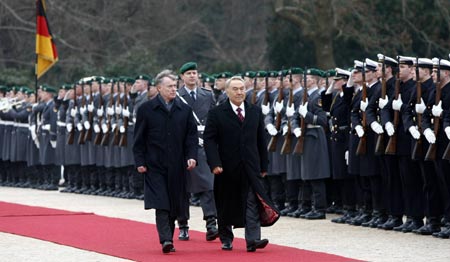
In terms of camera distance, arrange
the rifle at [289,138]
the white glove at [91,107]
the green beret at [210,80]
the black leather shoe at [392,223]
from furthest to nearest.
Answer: the white glove at [91,107]
the green beret at [210,80]
the rifle at [289,138]
the black leather shoe at [392,223]

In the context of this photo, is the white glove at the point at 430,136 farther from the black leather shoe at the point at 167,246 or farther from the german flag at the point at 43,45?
the german flag at the point at 43,45

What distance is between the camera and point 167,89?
13.5 meters

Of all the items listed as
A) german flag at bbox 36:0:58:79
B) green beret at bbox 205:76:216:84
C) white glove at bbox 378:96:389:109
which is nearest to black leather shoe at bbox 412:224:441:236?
white glove at bbox 378:96:389:109

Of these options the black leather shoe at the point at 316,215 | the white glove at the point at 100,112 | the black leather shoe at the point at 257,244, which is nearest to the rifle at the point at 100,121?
the white glove at the point at 100,112

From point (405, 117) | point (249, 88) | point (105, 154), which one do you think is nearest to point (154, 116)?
point (405, 117)

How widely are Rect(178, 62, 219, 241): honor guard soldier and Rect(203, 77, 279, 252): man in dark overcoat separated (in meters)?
0.82

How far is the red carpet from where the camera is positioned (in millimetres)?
12547

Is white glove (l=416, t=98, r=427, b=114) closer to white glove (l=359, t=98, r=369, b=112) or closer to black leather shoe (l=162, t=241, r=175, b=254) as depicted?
white glove (l=359, t=98, r=369, b=112)

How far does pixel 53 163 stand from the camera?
25859 millimetres

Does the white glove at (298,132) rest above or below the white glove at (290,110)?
below

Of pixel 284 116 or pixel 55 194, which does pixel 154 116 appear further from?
pixel 55 194

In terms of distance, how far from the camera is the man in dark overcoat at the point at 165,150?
43.3ft

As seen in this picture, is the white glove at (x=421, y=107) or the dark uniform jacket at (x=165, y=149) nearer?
the dark uniform jacket at (x=165, y=149)

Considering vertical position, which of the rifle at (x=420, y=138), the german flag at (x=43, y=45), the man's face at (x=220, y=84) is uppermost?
the german flag at (x=43, y=45)
